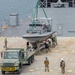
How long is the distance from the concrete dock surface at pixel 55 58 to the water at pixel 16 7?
162 ft

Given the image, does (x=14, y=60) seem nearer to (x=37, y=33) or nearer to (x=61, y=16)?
(x=37, y=33)

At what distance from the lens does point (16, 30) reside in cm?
6025

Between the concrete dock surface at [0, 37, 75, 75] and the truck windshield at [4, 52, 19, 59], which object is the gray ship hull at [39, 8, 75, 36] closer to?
the concrete dock surface at [0, 37, 75, 75]

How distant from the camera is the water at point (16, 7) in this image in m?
98.9

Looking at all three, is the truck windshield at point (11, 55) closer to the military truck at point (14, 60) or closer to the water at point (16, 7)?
the military truck at point (14, 60)

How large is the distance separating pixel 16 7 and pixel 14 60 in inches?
2894

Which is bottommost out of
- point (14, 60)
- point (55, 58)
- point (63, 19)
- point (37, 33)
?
point (55, 58)

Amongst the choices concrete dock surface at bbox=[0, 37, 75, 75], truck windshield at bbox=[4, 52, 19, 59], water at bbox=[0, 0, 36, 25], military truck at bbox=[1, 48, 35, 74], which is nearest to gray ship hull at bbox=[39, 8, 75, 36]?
concrete dock surface at bbox=[0, 37, 75, 75]

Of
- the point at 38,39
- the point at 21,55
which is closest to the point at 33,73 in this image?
the point at 21,55

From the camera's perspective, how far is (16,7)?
103 meters

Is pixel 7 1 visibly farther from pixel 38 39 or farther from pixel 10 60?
pixel 10 60

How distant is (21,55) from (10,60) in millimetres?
1386

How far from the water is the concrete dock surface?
4941cm

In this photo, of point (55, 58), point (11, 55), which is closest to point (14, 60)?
point (11, 55)
